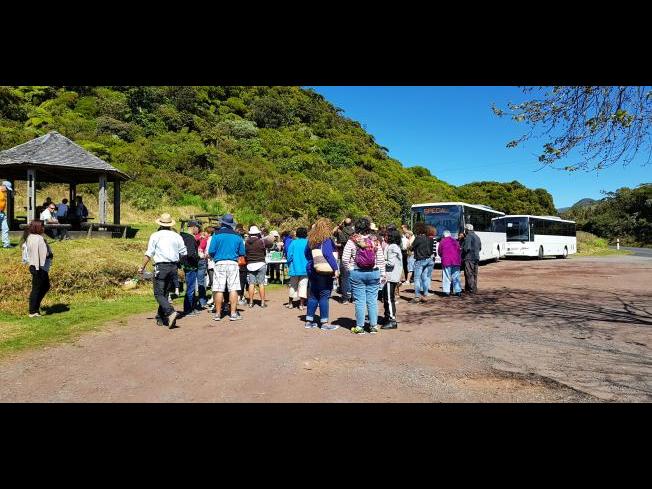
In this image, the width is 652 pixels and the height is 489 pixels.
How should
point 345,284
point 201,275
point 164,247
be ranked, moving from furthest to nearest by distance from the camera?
point 345,284, point 201,275, point 164,247

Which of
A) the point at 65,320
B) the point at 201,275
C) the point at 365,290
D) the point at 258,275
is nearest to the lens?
the point at 365,290

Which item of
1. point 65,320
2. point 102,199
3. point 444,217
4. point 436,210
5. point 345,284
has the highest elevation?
point 102,199

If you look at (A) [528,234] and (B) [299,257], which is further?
(A) [528,234]

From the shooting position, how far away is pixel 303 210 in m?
28.9

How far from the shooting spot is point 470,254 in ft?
39.7

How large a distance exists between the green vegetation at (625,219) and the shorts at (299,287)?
176ft

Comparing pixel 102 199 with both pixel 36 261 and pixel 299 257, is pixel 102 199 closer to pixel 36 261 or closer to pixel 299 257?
pixel 36 261

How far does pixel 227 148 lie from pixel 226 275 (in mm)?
31080

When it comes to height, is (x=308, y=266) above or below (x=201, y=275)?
above

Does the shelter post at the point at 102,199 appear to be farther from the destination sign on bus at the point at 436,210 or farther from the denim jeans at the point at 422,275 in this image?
the destination sign on bus at the point at 436,210

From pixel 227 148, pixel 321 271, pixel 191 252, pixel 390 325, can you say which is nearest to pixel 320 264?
pixel 321 271

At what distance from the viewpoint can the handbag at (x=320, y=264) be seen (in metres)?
7.58
